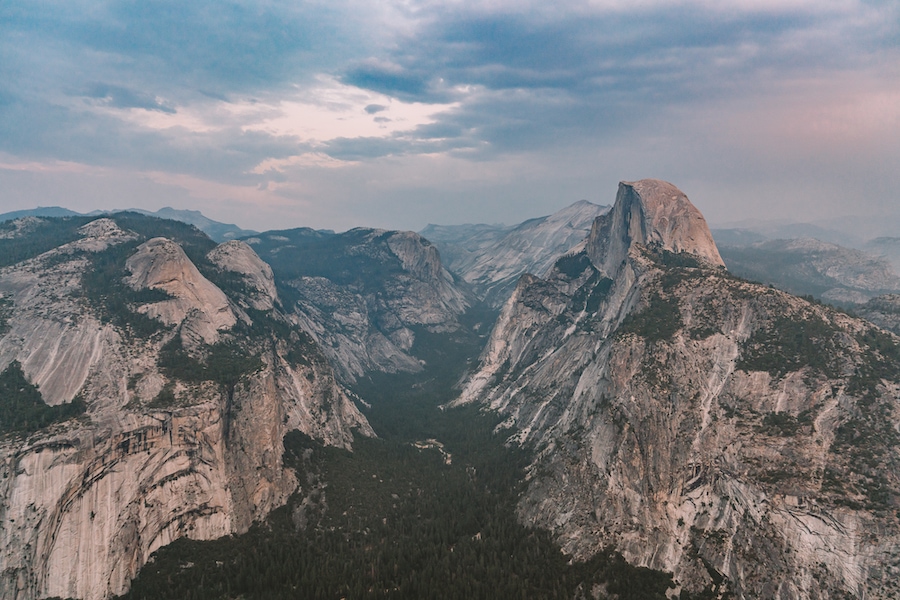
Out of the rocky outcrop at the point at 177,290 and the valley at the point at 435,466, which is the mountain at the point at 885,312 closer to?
the valley at the point at 435,466

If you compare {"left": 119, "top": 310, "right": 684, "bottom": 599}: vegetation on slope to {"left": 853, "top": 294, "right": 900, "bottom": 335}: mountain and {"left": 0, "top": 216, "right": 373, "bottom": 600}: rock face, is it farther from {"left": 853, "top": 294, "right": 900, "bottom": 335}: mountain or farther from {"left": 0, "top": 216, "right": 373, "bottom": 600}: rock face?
{"left": 853, "top": 294, "right": 900, "bottom": 335}: mountain

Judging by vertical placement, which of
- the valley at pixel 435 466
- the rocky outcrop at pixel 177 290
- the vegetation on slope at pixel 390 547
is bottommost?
the vegetation on slope at pixel 390 547

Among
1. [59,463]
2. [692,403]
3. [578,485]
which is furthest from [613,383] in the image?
[59,463]

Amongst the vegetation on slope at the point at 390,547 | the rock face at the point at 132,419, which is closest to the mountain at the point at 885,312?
the vegetation on slope at the point at 390,547

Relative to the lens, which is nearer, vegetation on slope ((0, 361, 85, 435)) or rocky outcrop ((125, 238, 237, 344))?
vegetation on slope ((0, 361, 85, 435))

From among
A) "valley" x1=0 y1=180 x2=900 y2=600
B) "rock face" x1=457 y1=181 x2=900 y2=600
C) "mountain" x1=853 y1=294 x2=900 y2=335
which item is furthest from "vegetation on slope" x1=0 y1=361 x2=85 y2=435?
"mountain" x1=853 y1=294 x2=900 y2=335

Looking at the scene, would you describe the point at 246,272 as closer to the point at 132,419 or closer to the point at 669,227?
the point at 132,419

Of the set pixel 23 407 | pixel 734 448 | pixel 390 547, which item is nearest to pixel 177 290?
pixel 23 407

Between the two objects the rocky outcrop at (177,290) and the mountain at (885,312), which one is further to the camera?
the mountain at (885,312)
